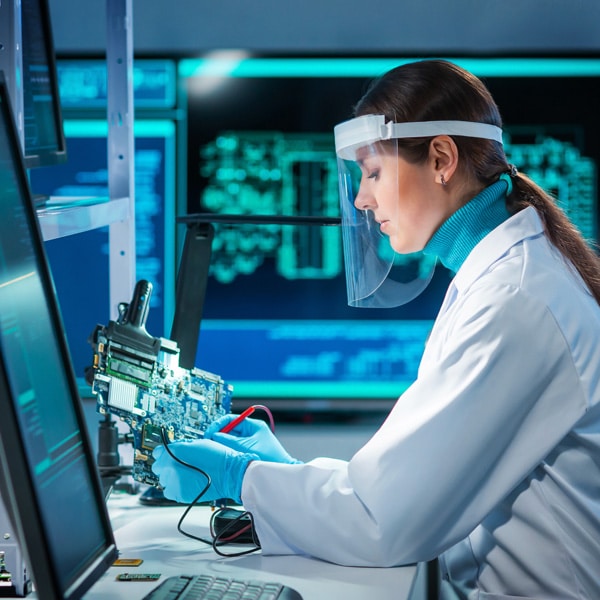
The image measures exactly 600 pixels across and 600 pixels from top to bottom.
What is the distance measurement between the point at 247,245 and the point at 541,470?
194 cm

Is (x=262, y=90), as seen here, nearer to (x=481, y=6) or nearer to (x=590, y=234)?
(x=481, y=6)

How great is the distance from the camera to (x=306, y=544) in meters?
1.27

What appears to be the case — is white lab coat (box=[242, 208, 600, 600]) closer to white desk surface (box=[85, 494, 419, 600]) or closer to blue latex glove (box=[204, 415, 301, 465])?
white desk surface (box=[85, 494, 419, 600])

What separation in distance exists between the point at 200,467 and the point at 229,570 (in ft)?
0.63

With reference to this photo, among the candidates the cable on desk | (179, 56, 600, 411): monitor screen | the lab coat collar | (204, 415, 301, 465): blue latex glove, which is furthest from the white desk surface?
(179, 56, 600, 411): monitor screen

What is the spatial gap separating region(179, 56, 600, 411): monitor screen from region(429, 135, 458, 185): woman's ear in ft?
5.16

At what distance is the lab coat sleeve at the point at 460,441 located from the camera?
1184mm

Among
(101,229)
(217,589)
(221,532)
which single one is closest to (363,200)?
(221,532)

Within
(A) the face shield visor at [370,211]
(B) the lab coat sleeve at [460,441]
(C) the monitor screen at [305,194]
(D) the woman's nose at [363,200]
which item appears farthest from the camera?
(C) the monitor screen at [305,194]

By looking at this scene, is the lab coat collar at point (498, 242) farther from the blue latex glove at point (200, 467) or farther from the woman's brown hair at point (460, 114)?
the blue latex glove at point (200, 467)

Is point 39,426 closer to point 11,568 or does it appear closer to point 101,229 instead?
point 11,568

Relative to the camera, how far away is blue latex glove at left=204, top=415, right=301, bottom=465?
1.53 metres

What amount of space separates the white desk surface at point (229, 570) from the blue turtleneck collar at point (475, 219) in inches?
22.1

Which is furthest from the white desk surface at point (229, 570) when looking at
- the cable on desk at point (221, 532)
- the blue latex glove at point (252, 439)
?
the blue latex glove at point (252, 439)
